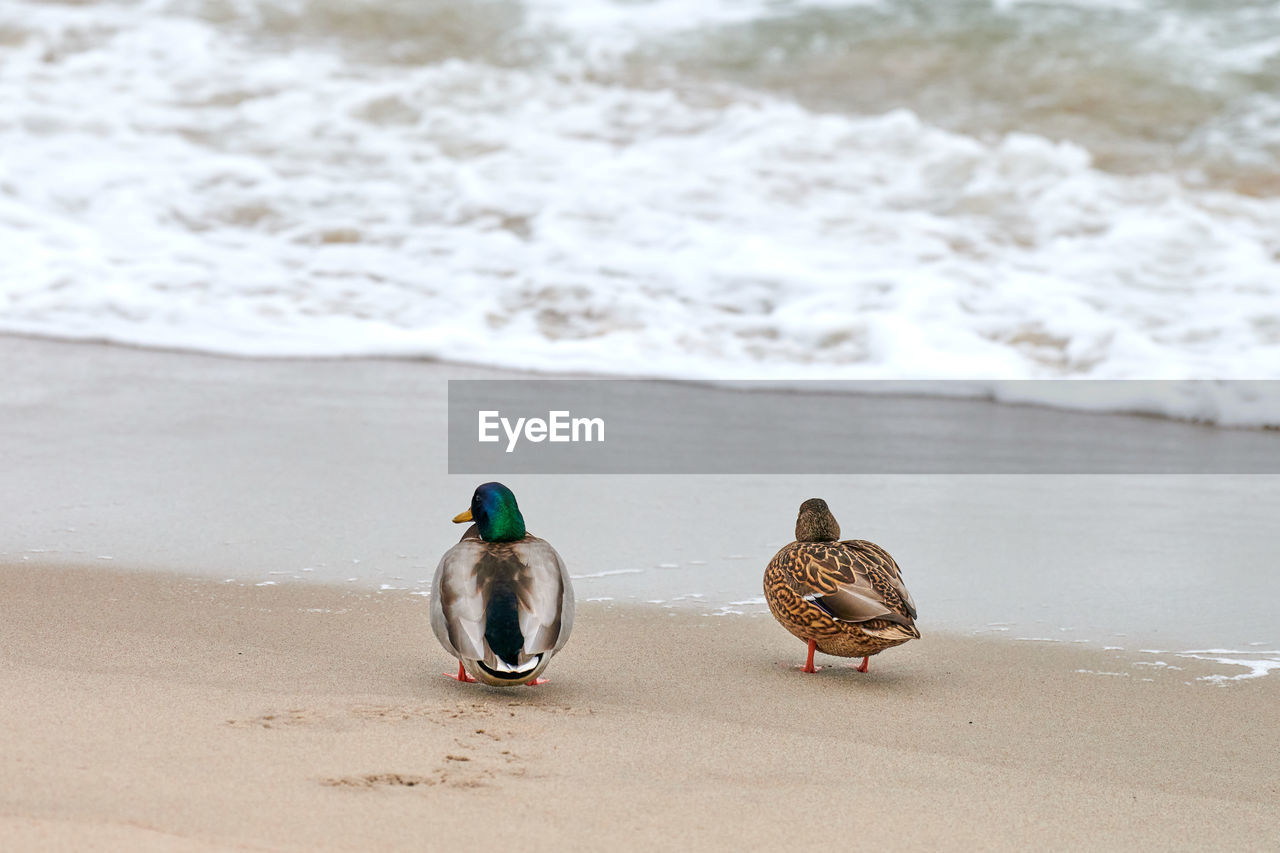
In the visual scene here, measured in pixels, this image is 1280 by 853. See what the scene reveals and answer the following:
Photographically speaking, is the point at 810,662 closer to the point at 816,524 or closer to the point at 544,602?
the point at 816,524

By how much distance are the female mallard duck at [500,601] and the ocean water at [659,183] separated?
3832mm

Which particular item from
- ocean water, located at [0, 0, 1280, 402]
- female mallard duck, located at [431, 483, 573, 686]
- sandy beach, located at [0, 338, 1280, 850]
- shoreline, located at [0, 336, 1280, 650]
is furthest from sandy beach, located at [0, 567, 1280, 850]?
ocean water, located at [0, 0, 1280, 402]

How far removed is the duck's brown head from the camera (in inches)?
140

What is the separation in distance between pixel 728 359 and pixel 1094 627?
3.53 metres

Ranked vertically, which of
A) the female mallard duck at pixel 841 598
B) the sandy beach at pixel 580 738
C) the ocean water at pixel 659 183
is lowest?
the sandy beach at pixel 580 738

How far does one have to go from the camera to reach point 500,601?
9.66 ft

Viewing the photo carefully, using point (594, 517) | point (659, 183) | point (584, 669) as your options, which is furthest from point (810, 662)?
point (659, 183)

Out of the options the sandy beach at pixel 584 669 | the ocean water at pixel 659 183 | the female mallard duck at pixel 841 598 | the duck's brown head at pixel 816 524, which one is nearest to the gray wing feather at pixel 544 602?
the sandy beach at pixel 584 669

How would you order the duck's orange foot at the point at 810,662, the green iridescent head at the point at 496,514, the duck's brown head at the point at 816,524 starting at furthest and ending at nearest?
the duck's brown head at the point at 816,524 → the duck's orange foot at the point at 810,662 → the green iridescent head at the point at 496,514

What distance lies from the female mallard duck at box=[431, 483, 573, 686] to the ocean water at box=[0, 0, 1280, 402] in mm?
3832

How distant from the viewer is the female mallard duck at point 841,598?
3230 millimetres

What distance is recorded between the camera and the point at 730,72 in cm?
1318

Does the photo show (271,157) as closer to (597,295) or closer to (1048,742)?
(597,295)

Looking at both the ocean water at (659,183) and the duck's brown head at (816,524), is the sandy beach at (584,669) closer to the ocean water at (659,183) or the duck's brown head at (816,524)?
the duck's brown head at (816,524)
